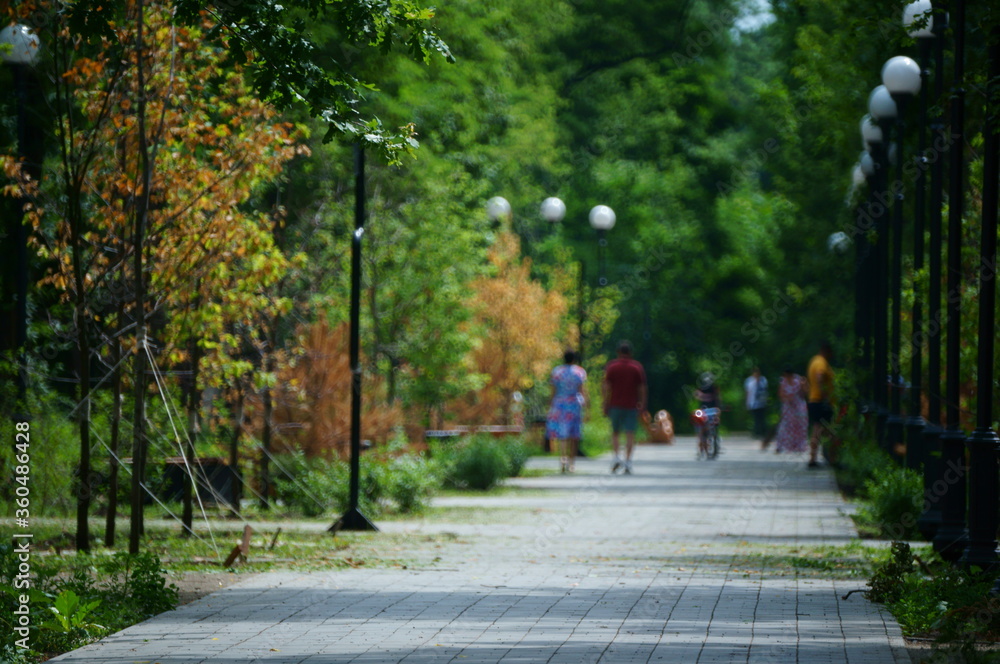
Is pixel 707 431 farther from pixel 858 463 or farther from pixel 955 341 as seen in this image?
pixel 955 341

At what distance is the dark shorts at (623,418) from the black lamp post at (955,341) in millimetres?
12892

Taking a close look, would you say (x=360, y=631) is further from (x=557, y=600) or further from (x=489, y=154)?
(x=489, y=154)

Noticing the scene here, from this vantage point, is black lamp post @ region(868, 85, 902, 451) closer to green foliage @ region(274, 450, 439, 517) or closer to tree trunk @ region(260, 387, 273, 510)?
green foliage @ region(274, 450, 439, 517)

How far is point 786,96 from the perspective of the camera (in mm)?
30531

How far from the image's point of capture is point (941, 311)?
14.8 meters

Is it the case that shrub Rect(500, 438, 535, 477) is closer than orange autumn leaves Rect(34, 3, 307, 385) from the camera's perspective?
No

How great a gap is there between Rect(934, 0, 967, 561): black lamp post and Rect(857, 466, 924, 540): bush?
2239mm

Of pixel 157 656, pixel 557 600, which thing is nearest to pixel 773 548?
pixel 557 600

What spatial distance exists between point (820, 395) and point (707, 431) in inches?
244

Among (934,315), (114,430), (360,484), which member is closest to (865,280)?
(360,484)

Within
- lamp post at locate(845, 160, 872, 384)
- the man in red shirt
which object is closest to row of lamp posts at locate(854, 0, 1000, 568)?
lamp post at locate(845, 160, 872, 384)

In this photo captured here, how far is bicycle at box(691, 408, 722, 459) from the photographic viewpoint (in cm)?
3181

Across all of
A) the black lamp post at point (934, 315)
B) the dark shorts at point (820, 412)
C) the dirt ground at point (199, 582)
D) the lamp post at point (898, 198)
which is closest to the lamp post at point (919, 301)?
the lamp post at point (898, 198)

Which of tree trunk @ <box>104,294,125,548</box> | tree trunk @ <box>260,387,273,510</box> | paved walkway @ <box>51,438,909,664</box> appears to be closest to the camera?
paved walkway @ <box>51,438,909,664</box>
